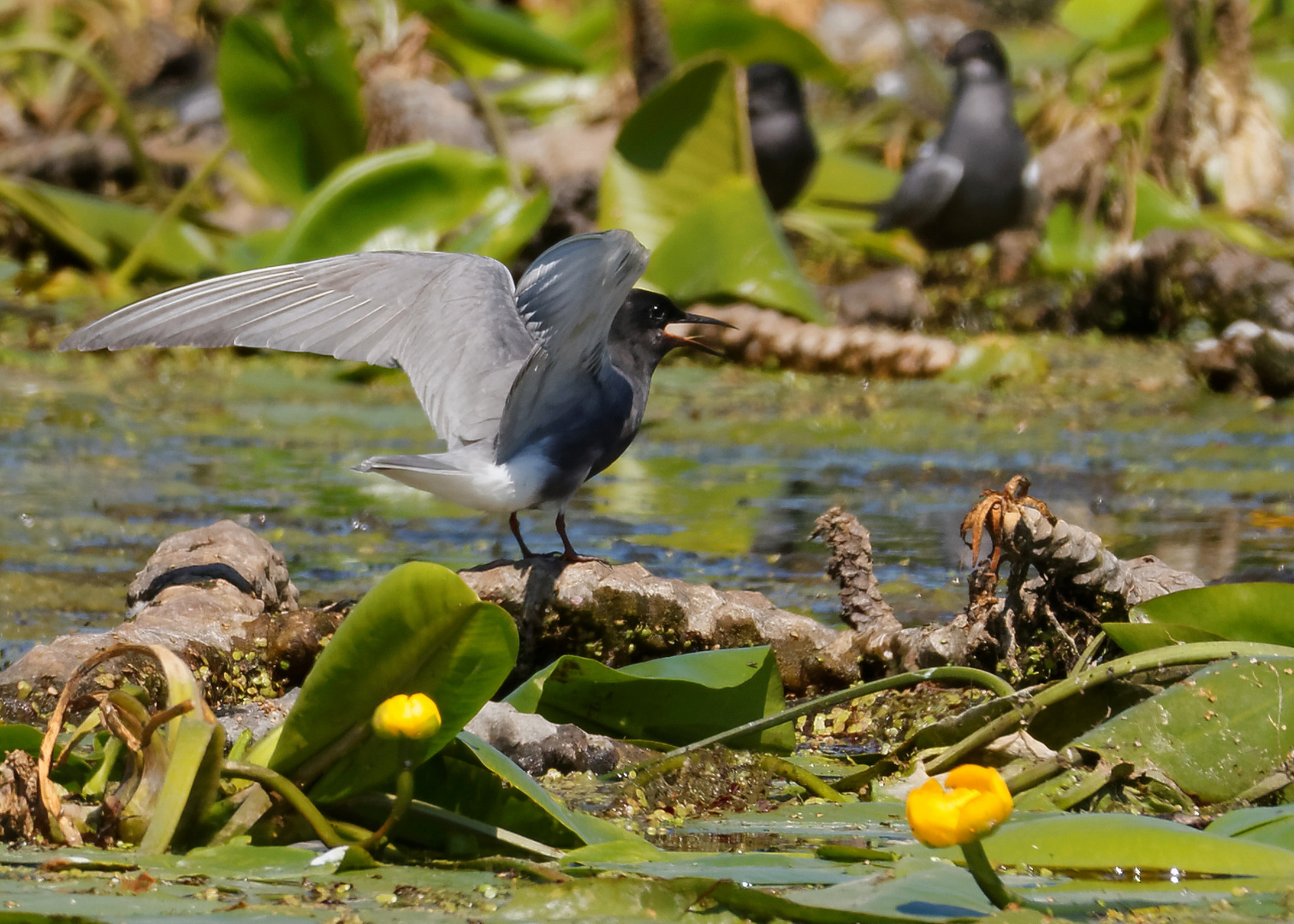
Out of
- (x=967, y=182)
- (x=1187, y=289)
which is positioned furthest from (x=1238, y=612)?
(x=967, y=182)

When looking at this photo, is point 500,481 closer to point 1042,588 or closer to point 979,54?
point 1042,588

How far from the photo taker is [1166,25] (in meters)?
9.54

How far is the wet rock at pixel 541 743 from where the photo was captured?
6.11ft

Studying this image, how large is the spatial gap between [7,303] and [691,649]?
18.0ft

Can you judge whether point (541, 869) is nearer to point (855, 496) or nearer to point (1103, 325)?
point (855, 496)

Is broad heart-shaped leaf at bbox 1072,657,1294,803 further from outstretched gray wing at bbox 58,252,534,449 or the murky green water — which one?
outstretched gray wing at bbox 58,252,534,449

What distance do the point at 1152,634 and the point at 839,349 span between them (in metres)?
3.86

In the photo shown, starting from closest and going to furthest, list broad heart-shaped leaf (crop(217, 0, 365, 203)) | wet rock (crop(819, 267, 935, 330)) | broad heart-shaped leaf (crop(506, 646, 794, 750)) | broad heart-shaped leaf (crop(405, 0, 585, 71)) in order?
broad heart-shaped leaf (crop(506, 646, 794, 750)) < broad heart-shaped leaf (crop(217, 0, 365, 203)) < wet rock (crop(819, 267, 935, 330)) < broad heart-shaped leaf (crop(405, 0, 585, 71))

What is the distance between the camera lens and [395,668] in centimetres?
152

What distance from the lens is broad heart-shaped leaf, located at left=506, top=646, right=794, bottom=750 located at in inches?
77.4

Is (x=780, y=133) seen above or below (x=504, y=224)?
above

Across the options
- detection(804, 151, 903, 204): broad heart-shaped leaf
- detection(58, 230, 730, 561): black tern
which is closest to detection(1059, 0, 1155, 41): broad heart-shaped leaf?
detection(804, 151, 903, 204): broad heart-shaped leaf

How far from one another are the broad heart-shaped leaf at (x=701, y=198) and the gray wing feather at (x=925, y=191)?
1185mm

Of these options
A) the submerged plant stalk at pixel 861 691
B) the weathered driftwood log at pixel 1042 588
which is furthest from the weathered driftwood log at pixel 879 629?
the submerged plant stalk at pixel 861 691
